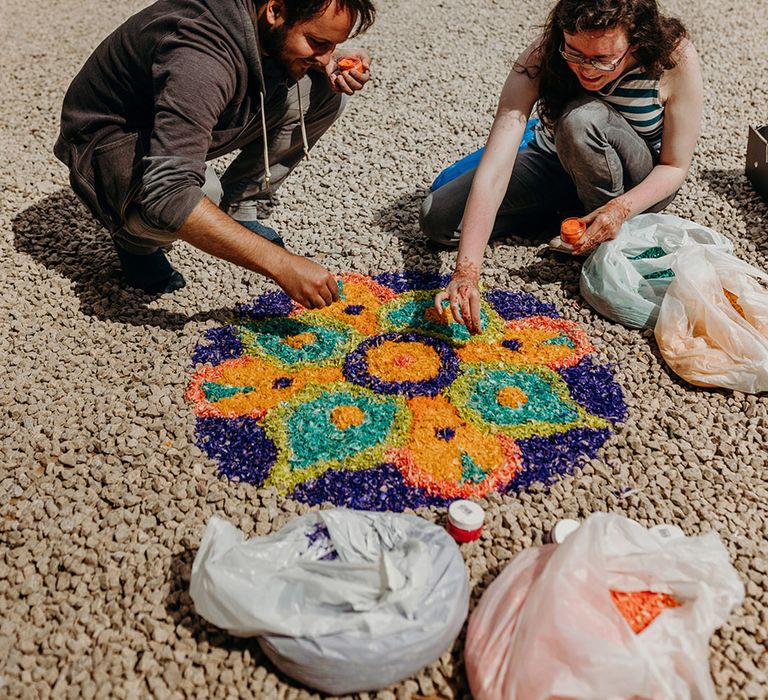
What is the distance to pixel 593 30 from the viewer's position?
290 cm

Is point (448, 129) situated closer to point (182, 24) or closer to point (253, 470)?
point (182, 24)

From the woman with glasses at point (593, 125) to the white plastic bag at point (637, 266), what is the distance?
0.11 metres

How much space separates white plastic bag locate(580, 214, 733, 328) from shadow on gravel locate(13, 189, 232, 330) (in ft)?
5.80

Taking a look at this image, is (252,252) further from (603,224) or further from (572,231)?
(603,224)

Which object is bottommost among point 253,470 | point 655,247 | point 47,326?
point 47,326

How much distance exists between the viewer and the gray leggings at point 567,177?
337 cm

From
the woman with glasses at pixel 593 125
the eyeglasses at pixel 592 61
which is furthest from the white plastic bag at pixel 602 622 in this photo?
the eyeglasses at pixel 592 61

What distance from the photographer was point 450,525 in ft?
7.91

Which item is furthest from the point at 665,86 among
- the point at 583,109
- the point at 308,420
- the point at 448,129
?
the point at 308,420

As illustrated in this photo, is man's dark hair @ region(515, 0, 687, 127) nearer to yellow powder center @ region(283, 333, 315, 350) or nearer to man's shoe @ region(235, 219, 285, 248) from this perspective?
man's shoe @ region(235, 219, 285, 248)

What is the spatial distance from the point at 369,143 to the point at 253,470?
2798 millimetres

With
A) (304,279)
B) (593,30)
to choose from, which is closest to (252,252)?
(304,279)

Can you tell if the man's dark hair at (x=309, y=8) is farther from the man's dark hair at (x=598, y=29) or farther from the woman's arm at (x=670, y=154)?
the woman's arm at (x=670, y=154)

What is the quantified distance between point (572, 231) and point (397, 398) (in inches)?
44.4
